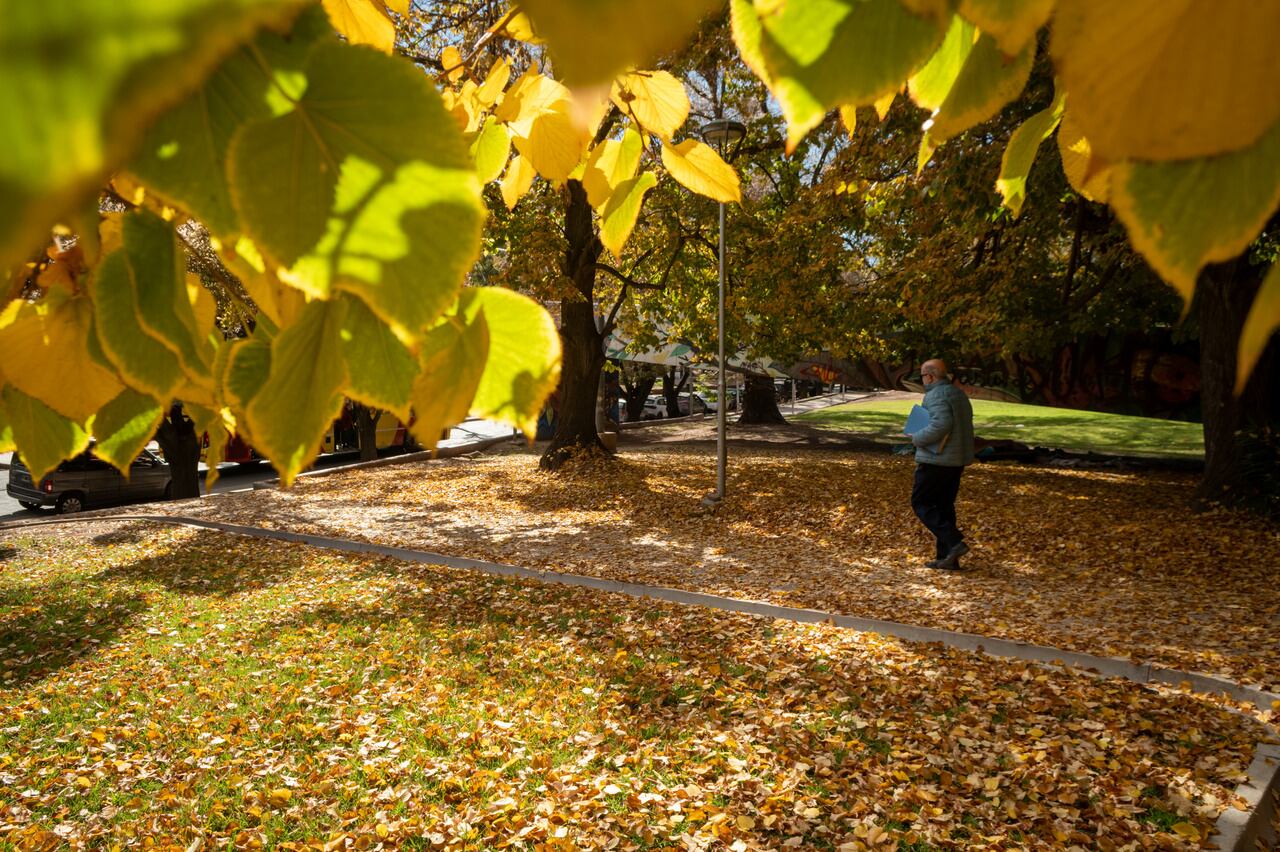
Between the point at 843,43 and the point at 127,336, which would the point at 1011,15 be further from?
the point at 127,336

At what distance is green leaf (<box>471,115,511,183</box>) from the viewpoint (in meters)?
1.08

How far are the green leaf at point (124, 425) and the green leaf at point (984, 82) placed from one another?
795 mm

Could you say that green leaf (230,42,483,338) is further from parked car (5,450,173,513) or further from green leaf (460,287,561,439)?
parked car (5,450,173,513)

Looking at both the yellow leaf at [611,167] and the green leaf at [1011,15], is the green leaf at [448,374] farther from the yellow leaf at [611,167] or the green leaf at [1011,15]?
the yellow leaf at [611,167]

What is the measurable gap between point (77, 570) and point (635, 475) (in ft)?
26.2

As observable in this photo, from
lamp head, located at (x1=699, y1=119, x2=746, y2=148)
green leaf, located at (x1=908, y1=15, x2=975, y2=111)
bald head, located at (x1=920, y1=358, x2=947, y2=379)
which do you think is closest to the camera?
green leaf, located at (x1=908, y1=15, x2=975, y2=111)

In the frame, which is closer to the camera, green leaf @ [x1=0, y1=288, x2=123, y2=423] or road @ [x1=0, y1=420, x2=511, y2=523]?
green leaf @ [x1=0, y1=288, x2=123, y2=423]

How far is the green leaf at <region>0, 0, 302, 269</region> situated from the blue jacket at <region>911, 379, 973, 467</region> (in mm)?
7430

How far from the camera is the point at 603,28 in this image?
287 millimetres

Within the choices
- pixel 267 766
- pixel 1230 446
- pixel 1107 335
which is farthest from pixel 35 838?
pixel 1107 335

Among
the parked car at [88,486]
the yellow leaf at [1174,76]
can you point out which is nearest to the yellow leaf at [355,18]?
the yellow leaf at [1174,76]

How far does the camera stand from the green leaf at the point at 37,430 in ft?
2.73

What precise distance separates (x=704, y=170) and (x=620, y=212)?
14 centimetres

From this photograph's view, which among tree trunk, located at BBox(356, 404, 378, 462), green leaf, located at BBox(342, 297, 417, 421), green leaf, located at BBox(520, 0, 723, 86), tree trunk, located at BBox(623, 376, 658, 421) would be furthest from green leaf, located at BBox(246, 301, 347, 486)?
tree trunk, located at BBox(623, 376, 658, 421)
